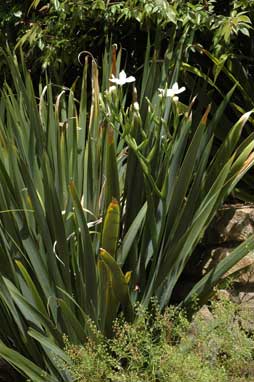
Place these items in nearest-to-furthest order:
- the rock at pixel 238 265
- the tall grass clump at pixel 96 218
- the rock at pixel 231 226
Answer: the tall grass clump at pixel 96 218
the rock at pixel 238 265
the rock at pixel 231 226

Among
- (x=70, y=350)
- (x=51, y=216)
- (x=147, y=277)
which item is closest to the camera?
(x=70, y=350)

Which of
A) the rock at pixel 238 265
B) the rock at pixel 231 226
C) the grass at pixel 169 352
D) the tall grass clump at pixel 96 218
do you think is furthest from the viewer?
the rock at pixel 231 226

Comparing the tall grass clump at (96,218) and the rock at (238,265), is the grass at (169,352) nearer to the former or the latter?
the tall grass clump at (96,218)

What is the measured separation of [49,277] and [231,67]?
176 cm

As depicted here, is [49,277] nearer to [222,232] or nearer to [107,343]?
[107,343]

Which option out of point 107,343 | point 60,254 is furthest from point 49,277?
point 107,343

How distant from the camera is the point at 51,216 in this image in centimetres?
331

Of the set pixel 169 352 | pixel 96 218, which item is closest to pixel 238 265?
pixel 96 218

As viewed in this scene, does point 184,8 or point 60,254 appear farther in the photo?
point 184,8

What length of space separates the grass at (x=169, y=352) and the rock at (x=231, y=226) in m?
0.94

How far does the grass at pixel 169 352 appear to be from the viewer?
2.94m

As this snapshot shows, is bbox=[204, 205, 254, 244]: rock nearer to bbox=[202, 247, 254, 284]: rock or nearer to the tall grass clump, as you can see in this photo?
bbox=[202, 247, 254, 284]: rock

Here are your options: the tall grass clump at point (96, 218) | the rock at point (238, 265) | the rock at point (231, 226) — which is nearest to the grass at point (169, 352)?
the tall grass clump at point (96, 218)

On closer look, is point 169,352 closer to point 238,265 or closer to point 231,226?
point 238,265
